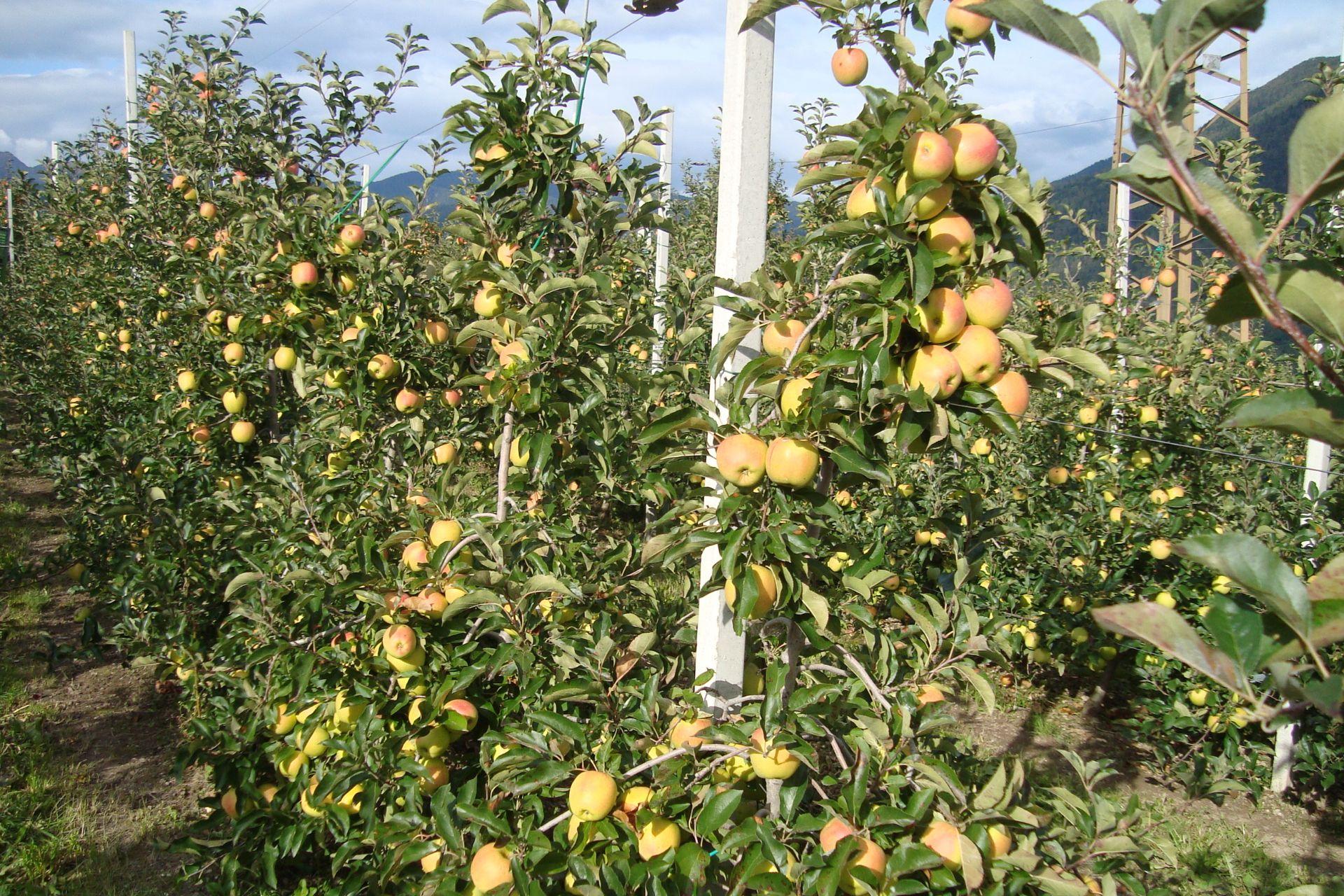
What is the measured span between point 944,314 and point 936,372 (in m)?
0.09

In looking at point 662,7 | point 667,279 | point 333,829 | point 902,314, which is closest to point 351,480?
point 333,829

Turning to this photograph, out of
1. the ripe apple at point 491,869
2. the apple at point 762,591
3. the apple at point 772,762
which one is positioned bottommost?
the ripe apple at point 491,869

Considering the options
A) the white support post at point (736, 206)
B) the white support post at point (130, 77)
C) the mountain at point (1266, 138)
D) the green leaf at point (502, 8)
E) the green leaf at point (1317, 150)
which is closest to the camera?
the green leaf at point (1317, 150)

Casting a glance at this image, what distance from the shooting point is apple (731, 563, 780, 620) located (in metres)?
1.39

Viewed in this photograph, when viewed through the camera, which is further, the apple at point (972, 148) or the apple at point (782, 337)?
the apple at point (782, 337)

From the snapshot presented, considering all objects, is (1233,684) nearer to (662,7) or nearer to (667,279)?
(662,7)

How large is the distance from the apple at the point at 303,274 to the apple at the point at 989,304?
6.89 ft

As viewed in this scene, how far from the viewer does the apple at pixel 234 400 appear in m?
3.04

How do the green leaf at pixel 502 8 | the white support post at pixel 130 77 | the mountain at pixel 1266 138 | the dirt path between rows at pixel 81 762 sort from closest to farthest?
1. the green leaf at pixel 502 8
2. the dirt path between rows at pixel 81 762
3. the white support post at pixel 130 77
4. the mountain at pixel 1266 138

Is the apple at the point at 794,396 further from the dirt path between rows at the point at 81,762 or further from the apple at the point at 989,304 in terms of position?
the dirt path between rows at the point at 81,762

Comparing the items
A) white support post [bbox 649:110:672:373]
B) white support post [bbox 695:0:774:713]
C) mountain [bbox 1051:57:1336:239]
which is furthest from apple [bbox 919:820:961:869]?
mountain [bbox 1051:57:1336:239]

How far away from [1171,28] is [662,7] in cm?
178

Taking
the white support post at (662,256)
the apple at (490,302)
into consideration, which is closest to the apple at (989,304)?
the apple at (490,302)

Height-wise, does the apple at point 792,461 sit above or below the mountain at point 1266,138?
below
